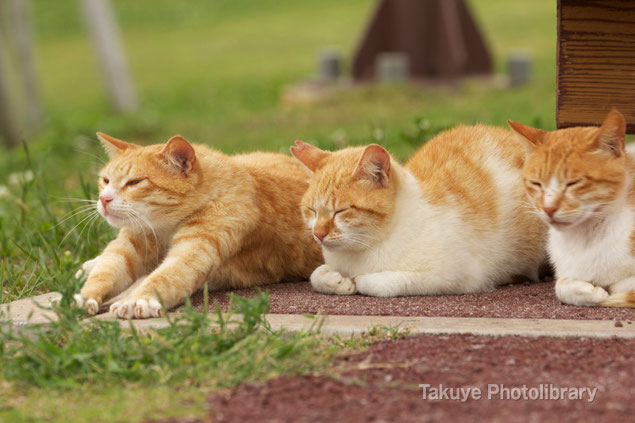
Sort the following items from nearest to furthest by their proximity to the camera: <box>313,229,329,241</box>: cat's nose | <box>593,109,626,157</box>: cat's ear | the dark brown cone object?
<box>593,109,626,157</box>: cat's ear, <box>313,229,329,241</box>: cat's nose, the dark brown cone object

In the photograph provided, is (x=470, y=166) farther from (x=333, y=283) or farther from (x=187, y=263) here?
(x=187, y=263)

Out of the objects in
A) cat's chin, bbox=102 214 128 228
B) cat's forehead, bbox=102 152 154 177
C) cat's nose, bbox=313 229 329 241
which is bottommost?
cat's nose, bbox=313 229 329 241

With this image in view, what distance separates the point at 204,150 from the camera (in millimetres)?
4172

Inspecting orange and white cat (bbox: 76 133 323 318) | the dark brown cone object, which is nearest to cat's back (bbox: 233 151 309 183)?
orange and white cat (bbox: 76 133 323 318)

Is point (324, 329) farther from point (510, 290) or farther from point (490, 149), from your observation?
point (490, 149)

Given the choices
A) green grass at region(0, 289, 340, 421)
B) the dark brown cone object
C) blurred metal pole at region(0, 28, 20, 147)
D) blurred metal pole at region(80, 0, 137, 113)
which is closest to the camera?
green grass at region(0, 289, 340, 421)

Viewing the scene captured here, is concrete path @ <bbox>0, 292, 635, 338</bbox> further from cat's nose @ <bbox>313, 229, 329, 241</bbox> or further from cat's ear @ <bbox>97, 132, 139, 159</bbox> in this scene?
cat's ear @ <bbox>97, 132, 139, 159</bbox>

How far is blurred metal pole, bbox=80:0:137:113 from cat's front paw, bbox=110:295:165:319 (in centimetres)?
1084

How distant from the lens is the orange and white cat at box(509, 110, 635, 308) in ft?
11.2

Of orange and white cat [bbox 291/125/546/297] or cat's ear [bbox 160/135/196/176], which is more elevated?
cat's ear [bbox 160/135/196/176]

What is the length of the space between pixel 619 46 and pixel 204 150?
2052mm

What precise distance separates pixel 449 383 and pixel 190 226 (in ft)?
5.46

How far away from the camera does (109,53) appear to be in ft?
45.4

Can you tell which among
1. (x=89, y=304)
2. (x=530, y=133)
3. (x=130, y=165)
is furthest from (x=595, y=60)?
(x=89, y=304)
